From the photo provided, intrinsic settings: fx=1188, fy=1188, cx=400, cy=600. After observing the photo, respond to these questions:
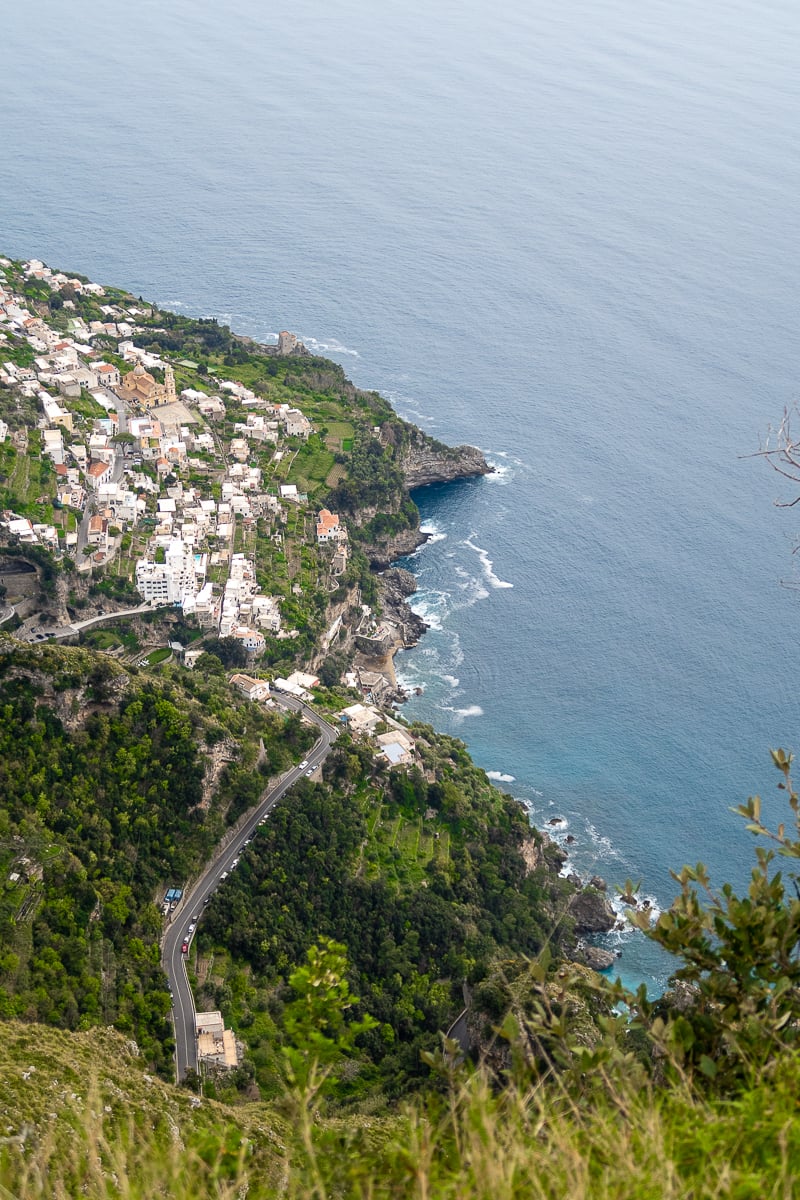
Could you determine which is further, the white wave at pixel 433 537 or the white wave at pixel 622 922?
the white wave at pixel 433 537

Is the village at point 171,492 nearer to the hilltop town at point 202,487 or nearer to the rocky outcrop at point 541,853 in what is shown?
the hilltop town at point 202,487

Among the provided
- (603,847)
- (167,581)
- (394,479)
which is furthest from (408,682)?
(394,479)

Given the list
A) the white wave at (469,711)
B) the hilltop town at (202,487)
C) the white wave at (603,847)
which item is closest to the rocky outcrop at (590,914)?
the white wave at (603,847)

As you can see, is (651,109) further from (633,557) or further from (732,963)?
(732,963)

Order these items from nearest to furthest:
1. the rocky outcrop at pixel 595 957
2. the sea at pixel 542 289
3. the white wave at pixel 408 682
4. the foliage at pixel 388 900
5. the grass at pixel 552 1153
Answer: the grass at pixel 552 1153
the foliage at pixel 388 900
the rocky outcrop at pixel 595 957
the sea at pixel 542 289
the white wave at pixel 408 682

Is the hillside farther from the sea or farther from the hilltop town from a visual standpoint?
the sea

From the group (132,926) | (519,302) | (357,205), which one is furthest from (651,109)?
(132,926)
